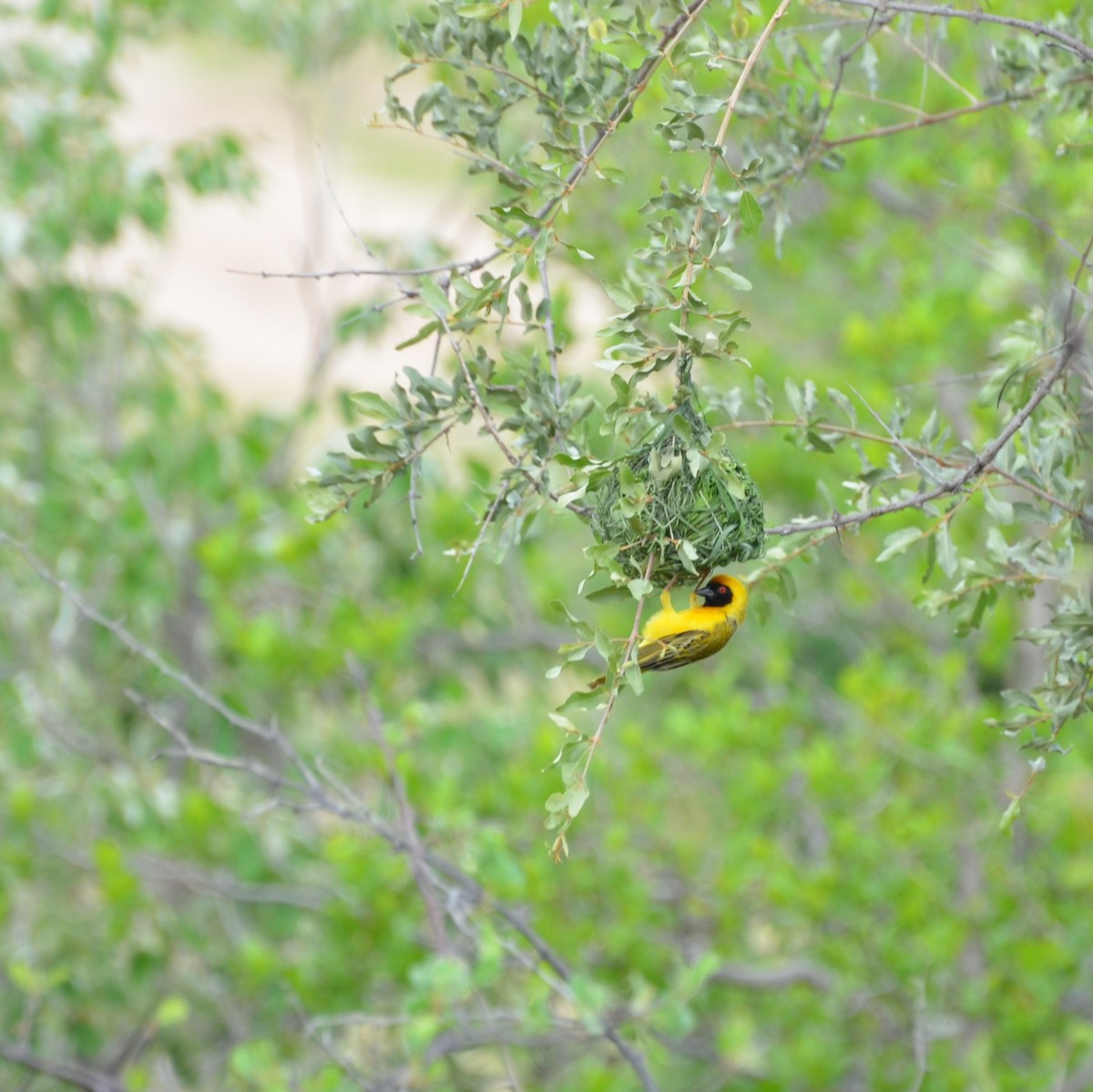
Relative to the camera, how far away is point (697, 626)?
7.91 feet

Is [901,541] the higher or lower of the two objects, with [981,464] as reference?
higher

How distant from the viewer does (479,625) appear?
5625 millimetres

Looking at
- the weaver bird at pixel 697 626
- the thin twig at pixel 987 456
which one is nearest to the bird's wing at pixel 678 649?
the weaver bird at pixel 697 626

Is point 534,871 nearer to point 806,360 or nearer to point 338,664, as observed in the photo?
point 338,664

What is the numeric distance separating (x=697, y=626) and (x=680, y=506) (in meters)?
0.30

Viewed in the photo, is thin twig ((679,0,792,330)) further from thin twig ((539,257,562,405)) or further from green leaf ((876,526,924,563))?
green leaf ((876,526,924,563))

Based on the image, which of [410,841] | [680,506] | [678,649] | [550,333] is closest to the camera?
[550,333]

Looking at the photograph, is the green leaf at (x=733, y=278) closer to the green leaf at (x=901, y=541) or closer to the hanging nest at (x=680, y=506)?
the hanging nest at (x=680, y=506)

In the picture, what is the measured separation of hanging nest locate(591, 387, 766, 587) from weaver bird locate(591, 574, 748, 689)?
13 centimetres

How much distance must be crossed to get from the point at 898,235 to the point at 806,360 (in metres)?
A: 1.31

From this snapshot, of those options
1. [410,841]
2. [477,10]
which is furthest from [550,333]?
[410,841]

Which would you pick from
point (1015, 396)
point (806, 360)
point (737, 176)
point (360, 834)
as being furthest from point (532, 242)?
point (806, 360)

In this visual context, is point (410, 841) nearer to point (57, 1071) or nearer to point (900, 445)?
point (57, 1071)

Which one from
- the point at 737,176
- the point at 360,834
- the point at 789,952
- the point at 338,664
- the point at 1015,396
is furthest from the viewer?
the point at 789,952
